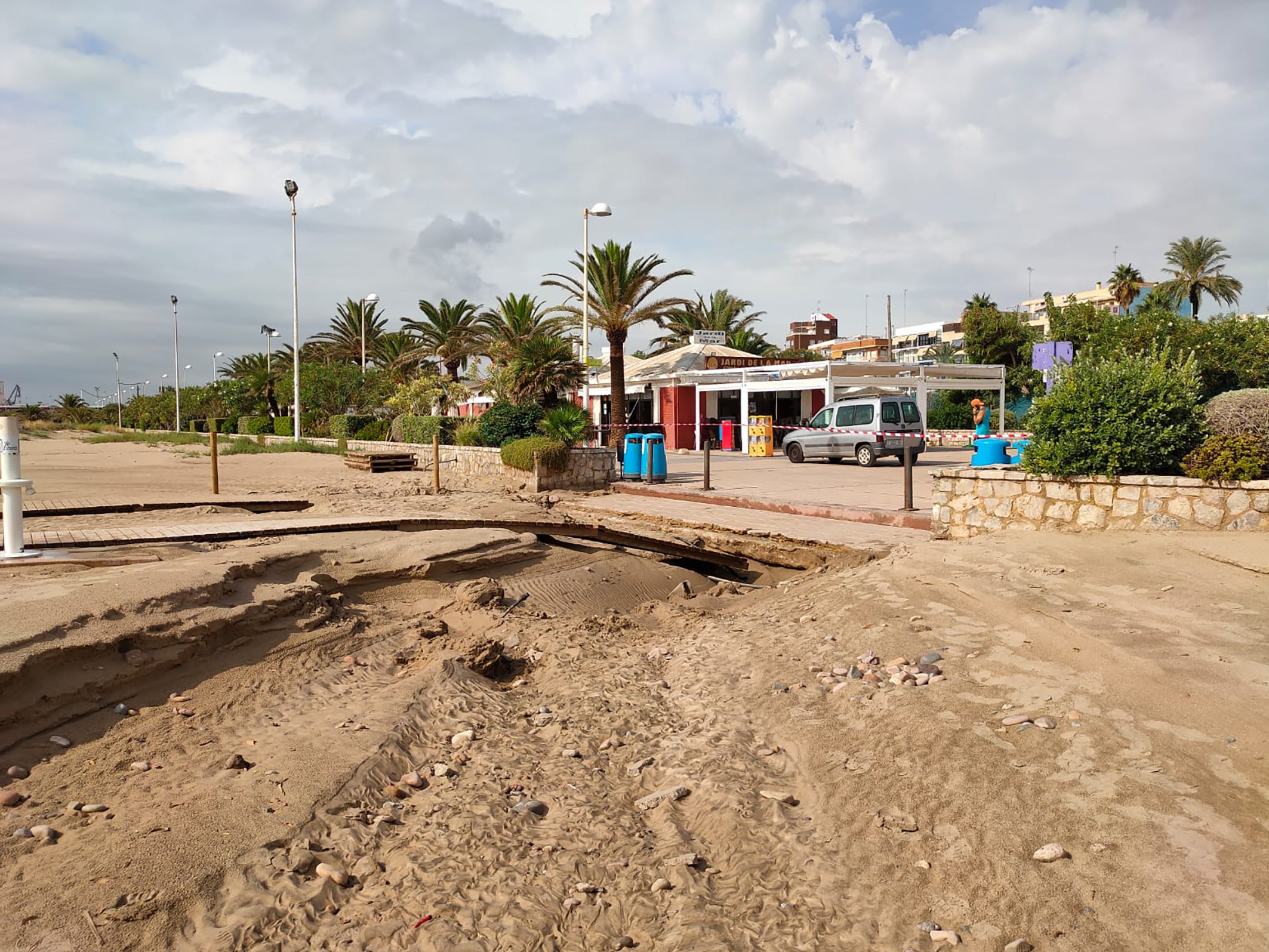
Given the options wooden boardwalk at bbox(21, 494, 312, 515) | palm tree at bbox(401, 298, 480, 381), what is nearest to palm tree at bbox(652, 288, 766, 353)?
palm tree at bbox(401, 298, 480, 381)

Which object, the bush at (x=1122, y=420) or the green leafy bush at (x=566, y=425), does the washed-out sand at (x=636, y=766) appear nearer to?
the bush at (x=1122, y=420)

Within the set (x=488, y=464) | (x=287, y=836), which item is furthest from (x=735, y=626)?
(x=488, y=464)

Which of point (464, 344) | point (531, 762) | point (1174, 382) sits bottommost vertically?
point (531, 762)

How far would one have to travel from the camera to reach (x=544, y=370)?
27109mm

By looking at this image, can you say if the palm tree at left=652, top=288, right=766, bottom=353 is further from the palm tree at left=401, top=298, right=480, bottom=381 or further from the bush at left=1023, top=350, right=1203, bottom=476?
the bush at left=1023, top=350, right=1203, bottom=476

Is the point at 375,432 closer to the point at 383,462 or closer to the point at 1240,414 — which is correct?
the point at 383,462

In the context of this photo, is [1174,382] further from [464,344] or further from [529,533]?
[464,344]

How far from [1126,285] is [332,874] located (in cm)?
6545

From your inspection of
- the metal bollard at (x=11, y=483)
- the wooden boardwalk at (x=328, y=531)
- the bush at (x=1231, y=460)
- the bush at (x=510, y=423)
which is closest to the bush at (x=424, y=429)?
the bush at (x=510, y=423)

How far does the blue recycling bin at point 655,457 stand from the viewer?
19109 mm

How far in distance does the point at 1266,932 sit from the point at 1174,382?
22.8ft

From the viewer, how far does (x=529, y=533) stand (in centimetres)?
995

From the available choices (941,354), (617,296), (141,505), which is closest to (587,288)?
(617,296)

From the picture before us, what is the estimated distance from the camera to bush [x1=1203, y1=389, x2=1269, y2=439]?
26.2ft
